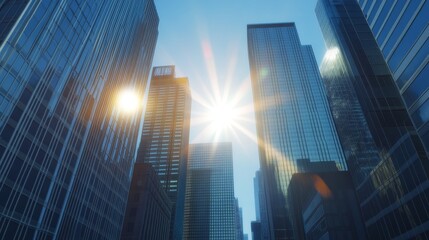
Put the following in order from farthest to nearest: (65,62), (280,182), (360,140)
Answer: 1. (280,182)
2. (360,140)
3. (65,62)

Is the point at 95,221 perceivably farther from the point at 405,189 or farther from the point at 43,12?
the point at 405,189


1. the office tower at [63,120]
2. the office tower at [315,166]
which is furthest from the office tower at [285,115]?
the office tower at [63,120]

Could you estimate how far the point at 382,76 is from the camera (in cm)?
6312

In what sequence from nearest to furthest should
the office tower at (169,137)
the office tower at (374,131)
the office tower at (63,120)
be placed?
the office tower at (63,120) → the office tower at (374,131) → the office tower at (169,137)

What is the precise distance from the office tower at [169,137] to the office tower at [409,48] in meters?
139

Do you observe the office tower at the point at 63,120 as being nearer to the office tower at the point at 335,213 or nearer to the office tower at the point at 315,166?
the office tower at the point at 335,213

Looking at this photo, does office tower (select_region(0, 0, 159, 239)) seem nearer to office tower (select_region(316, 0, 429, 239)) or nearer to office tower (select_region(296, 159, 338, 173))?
office tower (select_region(316, 0, 429, 239))

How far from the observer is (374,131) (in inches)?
2206

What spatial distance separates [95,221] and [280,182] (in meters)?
92.8

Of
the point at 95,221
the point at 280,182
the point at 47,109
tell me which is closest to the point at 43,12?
the point at 47,109

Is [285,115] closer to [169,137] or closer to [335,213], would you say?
[169,137]

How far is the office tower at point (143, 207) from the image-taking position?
7638 cm

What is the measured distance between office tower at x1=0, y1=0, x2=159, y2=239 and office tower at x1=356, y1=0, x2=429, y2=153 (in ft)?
137

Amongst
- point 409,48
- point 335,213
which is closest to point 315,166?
point 335,213
